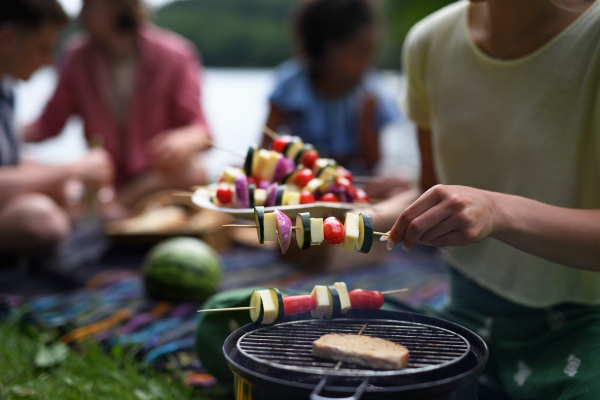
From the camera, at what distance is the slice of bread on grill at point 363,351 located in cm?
100

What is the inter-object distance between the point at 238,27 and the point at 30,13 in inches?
475

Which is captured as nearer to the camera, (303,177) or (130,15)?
(303,177)

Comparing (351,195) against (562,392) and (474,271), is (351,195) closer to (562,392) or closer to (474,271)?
(474,271)

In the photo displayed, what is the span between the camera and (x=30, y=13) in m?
2.96

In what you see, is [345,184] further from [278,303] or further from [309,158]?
[278,303]

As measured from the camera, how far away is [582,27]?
4.33 ft

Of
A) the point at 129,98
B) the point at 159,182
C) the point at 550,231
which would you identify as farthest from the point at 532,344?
the point at 129,98

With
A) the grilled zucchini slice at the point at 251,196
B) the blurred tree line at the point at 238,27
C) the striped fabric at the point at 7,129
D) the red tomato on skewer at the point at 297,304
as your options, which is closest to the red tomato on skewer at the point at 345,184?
the grilled zucchini slice at the point at 251,196

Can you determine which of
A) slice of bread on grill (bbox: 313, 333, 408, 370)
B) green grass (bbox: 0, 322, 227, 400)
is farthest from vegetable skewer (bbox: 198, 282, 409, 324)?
green grass (bbox: 0, 322, 227, 400)

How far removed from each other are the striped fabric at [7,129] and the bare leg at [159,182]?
0.98 metres

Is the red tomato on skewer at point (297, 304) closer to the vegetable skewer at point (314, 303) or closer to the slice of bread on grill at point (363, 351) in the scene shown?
the vegetable skewer at point (314, 303)

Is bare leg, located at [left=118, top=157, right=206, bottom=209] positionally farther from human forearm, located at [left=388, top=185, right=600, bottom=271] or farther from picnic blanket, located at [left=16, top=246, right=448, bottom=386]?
human forearm, located at [left=388, top=185, right=600, bottom=271]

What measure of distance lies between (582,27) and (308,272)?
216 centimetres

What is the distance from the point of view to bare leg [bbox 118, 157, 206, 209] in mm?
3943
